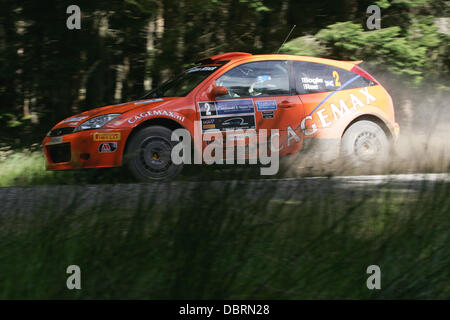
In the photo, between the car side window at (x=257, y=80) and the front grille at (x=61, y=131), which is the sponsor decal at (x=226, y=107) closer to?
the car side window at (x=257, y=80)

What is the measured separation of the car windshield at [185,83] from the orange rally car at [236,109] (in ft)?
0.06

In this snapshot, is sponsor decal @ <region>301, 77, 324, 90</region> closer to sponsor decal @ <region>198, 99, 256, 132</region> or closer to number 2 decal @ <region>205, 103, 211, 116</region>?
sponsor decal @ <region>198, 99, 256, 132</region>

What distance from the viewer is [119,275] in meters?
2.99

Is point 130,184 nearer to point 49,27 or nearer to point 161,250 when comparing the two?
point 161,250

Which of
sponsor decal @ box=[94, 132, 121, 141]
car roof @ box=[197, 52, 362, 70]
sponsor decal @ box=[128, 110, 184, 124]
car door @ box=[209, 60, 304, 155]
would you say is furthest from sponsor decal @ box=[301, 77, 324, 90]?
sponsor decal @ box=[94, 132, 121, 141]

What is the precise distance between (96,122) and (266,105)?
2143mm

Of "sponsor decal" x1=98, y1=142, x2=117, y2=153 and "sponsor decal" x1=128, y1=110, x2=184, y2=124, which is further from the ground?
"sponsor decal" x1=128, y1=110, x2=184, y2=124

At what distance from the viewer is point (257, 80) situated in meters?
7.78

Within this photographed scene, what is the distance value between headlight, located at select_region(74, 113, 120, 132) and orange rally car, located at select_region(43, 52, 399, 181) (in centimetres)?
1

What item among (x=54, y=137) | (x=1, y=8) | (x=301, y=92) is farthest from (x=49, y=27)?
(x=301, y=92)

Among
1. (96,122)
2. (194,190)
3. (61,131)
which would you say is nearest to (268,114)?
(96,122)

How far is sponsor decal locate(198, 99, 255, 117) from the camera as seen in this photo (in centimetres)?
741
